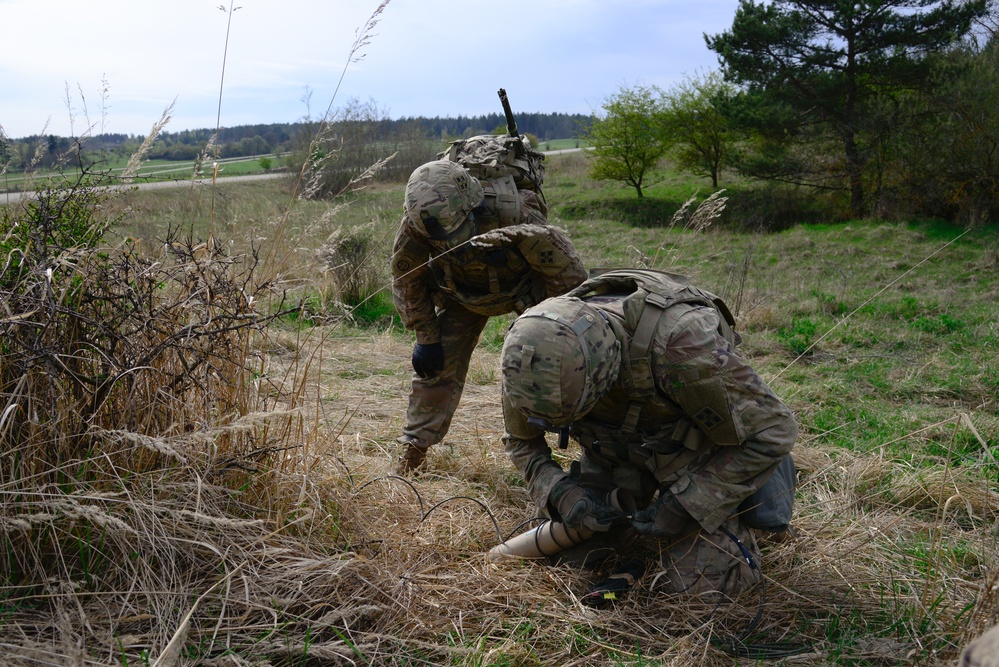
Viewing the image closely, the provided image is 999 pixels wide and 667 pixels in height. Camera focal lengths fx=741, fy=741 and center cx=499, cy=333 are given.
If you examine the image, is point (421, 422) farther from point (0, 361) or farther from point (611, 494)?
point (0, 361)

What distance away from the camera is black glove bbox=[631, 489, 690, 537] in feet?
9.62

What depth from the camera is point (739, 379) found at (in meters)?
2.77

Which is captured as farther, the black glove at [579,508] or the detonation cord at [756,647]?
the black glove at [579,508]

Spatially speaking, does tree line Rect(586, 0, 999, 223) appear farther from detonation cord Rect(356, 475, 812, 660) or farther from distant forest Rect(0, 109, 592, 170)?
detonation cord Rect(356, 475, 812, 660)

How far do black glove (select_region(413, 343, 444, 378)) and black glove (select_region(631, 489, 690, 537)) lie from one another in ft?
6.10

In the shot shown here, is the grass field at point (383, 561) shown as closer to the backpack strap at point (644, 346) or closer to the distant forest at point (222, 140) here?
the distant forest at point (222, 140)

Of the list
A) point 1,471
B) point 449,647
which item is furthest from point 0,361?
point 449,647

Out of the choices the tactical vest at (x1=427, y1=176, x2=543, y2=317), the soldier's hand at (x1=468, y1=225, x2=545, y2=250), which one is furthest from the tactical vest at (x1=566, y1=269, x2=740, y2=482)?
the tactical vest at (x1=427, y1=176, x2=543, y2=317)

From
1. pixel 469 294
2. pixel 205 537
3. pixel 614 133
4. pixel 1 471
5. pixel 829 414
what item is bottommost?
pixel 829 414

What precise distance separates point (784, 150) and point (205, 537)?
18530 millimetres

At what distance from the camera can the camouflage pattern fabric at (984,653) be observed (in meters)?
0.98

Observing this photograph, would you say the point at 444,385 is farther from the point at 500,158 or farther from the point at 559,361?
the point at 559,361

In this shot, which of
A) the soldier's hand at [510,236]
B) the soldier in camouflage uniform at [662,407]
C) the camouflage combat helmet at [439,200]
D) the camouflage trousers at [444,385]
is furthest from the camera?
the camouflage trousers at [444,385]

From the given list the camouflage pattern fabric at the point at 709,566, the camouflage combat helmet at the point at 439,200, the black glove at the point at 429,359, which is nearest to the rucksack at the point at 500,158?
the camouflage combat helmet at the point at 439,200
